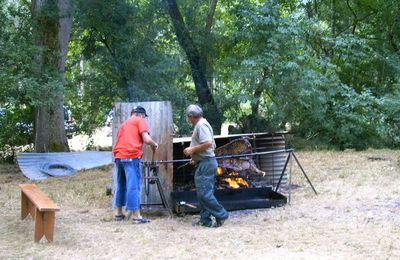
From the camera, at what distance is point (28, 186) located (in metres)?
7.55

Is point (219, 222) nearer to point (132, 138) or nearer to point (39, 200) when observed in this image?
point (132, 138)

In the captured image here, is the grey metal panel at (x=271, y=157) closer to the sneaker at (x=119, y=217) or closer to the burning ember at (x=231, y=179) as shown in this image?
the burning ember at (x=231, y=179)

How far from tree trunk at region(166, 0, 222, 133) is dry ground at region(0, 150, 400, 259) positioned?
6461 millimetres

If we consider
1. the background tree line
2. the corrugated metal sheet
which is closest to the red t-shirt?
the corrugated metal sheet

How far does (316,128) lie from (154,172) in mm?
9991

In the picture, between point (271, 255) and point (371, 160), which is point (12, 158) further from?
point (271, 255)

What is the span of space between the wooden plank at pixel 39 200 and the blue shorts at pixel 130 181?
3.54 ft

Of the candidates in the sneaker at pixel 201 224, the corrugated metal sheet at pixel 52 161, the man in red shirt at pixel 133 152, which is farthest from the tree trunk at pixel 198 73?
the sneaker at pixel 201 224

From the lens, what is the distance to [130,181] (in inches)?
283

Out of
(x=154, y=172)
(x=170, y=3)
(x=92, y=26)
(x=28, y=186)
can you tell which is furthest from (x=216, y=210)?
(x=170, y=3)

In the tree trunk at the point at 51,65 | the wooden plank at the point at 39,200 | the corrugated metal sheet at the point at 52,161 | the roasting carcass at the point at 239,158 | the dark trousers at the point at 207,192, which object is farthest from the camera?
the corrugated metal sheet at the point at 52,161

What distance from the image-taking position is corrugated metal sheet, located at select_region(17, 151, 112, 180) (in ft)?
39.5

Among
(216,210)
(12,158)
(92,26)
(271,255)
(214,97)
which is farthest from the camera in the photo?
(214,97)

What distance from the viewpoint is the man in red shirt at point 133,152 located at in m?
7.18
